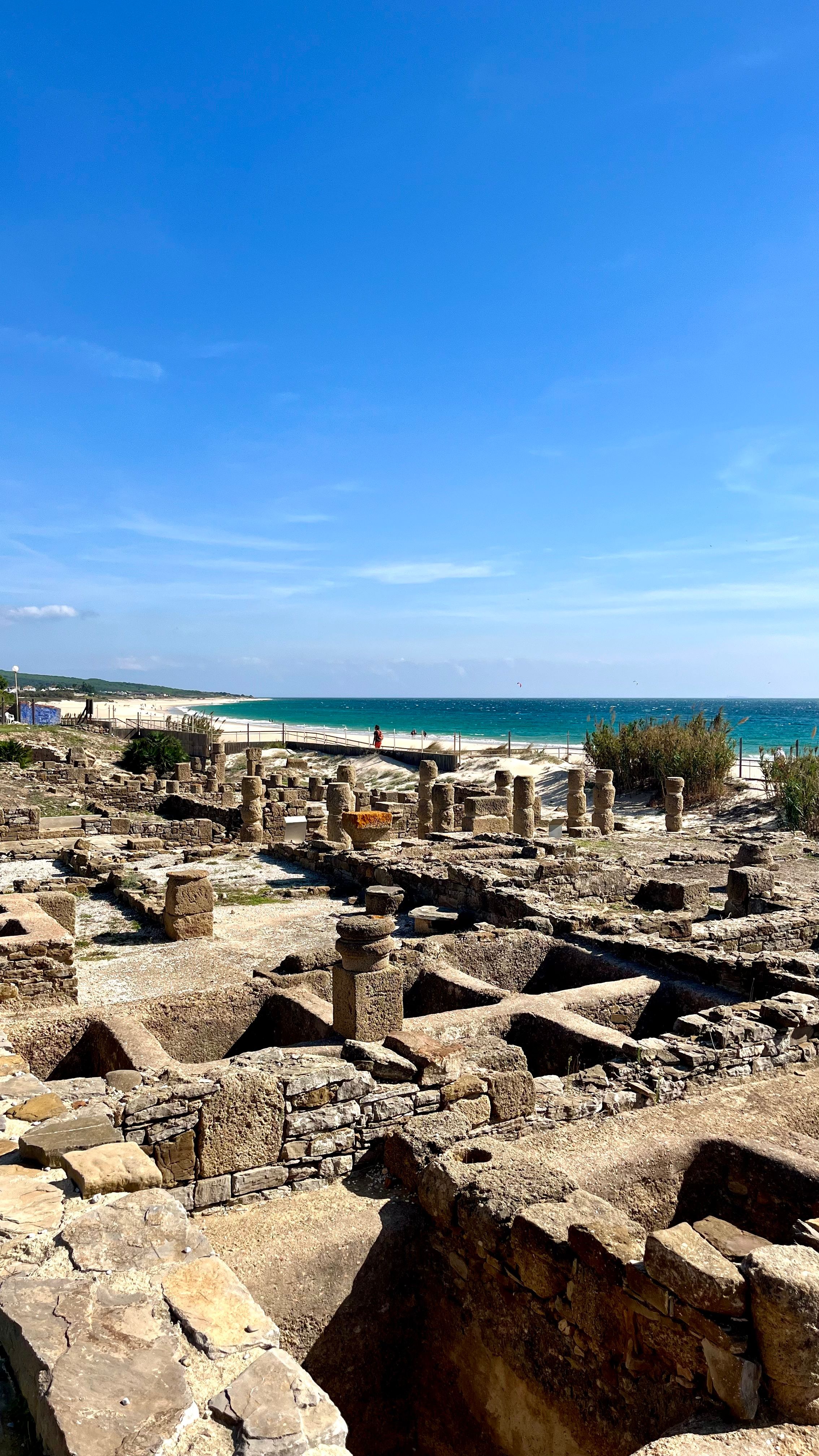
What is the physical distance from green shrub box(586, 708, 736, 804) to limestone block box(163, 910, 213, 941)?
19.4m

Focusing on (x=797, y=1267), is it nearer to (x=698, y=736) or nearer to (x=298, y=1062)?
(x=298, y=1062)

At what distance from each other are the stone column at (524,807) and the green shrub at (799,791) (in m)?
7.40

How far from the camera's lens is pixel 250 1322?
10.5 feet

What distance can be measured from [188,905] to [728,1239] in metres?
9.54

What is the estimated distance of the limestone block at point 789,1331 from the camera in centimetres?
348

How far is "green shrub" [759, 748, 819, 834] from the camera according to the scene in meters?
24.3

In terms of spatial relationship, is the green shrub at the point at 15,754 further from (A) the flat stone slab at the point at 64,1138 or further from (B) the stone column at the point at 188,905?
(A) the flat stone slab at the point at 64,1138

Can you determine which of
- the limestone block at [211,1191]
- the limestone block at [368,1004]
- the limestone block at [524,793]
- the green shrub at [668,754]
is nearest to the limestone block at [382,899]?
the limestone block at [368,1004]

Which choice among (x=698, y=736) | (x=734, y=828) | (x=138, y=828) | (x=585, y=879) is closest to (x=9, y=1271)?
(x=585, y=879)

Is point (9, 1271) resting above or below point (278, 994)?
above

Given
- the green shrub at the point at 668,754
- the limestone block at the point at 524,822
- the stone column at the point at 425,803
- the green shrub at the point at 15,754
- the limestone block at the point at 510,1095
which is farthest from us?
the green shrub at the point at 15,754

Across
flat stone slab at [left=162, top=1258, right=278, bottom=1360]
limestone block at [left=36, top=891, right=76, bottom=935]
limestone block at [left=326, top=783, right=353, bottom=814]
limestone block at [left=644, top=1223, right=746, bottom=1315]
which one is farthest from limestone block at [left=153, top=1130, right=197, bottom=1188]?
limestone block at [left=326, top=783, right=353, bottom=814]

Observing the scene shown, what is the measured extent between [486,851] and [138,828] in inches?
424

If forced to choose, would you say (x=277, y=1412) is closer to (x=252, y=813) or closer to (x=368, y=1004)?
(x=368, y=1004)
